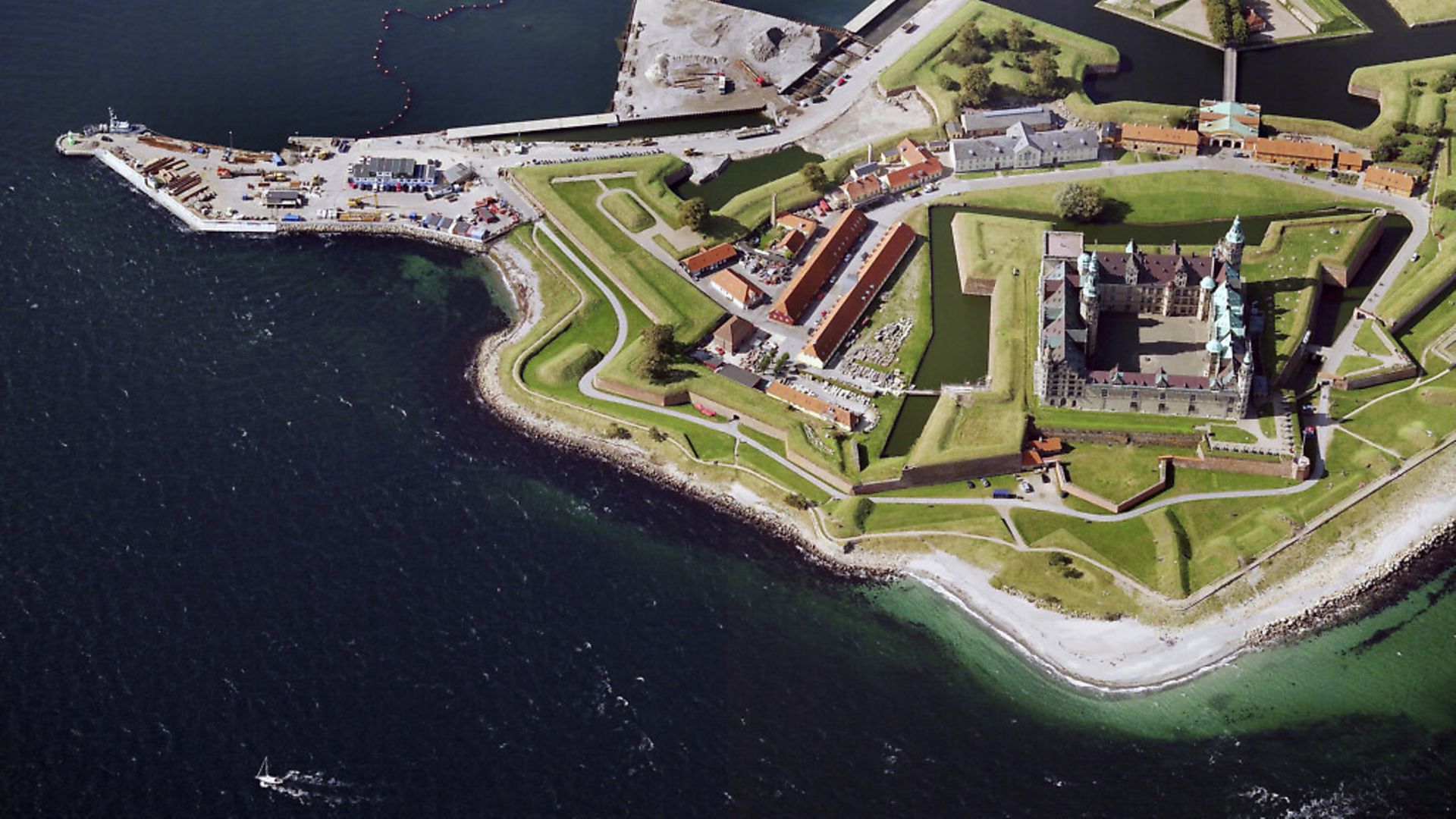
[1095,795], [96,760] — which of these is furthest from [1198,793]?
[96,760]

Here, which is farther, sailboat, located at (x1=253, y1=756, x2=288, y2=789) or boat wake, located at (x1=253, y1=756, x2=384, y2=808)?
sailboat, located at (x1=253, y1=756, x2=288, y2=789)

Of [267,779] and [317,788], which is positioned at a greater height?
[267,779]

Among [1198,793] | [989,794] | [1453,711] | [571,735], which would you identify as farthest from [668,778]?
[1453,711]

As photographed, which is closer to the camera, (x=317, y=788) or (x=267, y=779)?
(x=317, y=788)

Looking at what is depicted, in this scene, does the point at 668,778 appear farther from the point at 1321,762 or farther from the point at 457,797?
the point at 1321,762

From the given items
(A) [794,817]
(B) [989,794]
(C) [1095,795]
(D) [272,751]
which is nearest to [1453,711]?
(C) [1095,795]

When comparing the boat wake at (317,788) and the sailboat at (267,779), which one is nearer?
the boat wake at (317,788)

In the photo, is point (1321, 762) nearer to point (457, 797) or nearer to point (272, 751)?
point (457, 797)
